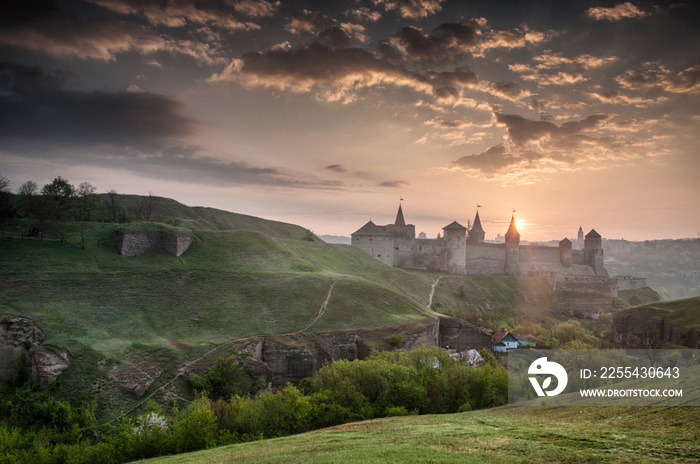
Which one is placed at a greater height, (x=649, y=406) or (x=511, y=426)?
(x=649, y=406)

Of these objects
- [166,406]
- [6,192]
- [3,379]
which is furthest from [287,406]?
[6,192]

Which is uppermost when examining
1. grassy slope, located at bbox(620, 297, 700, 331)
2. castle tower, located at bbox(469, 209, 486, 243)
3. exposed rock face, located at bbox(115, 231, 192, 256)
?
castle tower, located at bbox(469, 209, 486, 243)

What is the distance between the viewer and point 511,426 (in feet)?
44.5

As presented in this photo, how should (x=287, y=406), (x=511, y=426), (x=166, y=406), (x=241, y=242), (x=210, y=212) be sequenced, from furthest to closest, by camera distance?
(x=210, y=212) < (x=241, y=242) < (x=166, y=406) < (x=287, y=406) < (x=511, y=426)

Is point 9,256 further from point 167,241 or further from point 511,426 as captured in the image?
point 511,426

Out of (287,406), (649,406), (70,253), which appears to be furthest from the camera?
(70,253)

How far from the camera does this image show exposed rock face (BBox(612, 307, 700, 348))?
31530mm

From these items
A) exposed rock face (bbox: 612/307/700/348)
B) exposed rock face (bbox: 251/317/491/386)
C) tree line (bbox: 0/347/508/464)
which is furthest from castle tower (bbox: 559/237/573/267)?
tree line (bbox: 0/347/508/464)

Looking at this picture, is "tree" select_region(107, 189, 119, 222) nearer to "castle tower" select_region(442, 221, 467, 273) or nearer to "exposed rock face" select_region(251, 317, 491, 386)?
"exposed rock face" select_region(251, 317, 491, 386)

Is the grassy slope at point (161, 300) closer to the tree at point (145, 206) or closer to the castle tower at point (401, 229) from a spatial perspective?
the tree at point (145, 206)

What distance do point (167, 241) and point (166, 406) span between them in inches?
943

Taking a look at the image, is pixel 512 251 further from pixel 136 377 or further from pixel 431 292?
pixel 136 377

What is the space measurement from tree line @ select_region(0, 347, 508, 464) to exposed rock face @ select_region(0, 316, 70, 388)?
1106mm

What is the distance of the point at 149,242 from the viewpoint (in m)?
42.8
